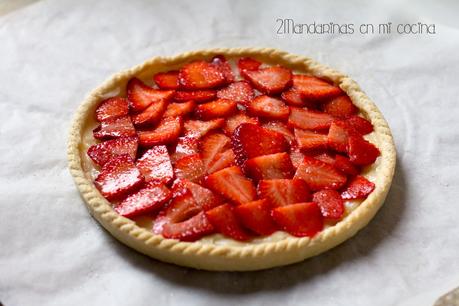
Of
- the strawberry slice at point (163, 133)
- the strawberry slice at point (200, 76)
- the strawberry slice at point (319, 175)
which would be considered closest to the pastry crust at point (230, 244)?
the strawberry slice at point (319, 175)

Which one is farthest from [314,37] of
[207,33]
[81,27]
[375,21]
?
[81,27]

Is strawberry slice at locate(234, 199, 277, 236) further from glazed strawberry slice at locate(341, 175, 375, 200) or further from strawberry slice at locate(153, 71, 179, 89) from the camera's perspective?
strawberry slice at locate(153, 71, 179, 89)

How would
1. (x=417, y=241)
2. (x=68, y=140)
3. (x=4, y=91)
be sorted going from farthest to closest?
(x=4, y=91)
(x=68, y=140)
(x=417, y=241)

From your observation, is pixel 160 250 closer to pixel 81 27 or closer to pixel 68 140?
pixel 68 140

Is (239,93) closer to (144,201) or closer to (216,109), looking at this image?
(216,109)

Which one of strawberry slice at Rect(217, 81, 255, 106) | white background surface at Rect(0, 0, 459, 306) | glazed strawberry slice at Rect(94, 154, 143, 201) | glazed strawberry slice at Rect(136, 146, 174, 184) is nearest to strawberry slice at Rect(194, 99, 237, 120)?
strawberry slice at Rect(217, 81, 255, 106)

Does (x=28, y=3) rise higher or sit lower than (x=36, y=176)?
higher

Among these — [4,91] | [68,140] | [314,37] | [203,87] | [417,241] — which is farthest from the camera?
[314,37]
